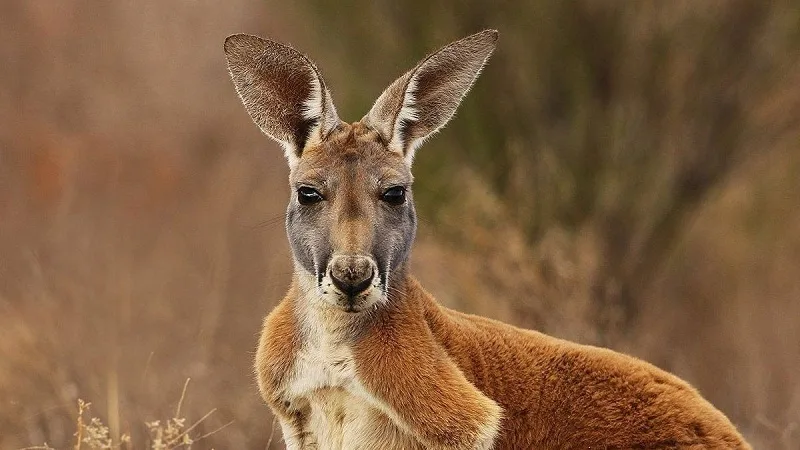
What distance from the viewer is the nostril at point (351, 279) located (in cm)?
400

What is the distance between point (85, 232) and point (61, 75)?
9.22ft

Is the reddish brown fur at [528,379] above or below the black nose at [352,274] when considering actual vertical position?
below

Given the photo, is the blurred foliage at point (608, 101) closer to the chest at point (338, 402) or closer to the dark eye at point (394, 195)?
the dark eye at point (394, 195)

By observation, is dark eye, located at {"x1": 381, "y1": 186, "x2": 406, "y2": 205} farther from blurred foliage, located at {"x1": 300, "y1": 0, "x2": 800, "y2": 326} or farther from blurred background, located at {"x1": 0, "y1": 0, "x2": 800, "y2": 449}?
blurred foliage, located at {"x1": 300, "y1": 0, "x2": 800, "y2": 326}

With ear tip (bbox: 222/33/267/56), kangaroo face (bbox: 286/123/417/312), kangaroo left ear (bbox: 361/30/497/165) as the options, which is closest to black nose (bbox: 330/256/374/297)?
kangaroo face (bbox: 286/123/417/312)

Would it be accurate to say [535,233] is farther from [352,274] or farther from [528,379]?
[352,274]

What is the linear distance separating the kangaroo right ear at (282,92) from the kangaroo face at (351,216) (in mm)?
91

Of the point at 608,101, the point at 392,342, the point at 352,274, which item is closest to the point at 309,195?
the point at 352,274

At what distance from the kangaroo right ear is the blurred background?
2743mm

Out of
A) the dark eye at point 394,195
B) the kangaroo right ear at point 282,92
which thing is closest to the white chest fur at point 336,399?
the dark eye at point 394,195

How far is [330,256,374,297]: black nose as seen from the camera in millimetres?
4004

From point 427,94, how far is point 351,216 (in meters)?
0.61

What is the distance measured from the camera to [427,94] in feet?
15.0

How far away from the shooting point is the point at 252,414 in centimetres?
756
